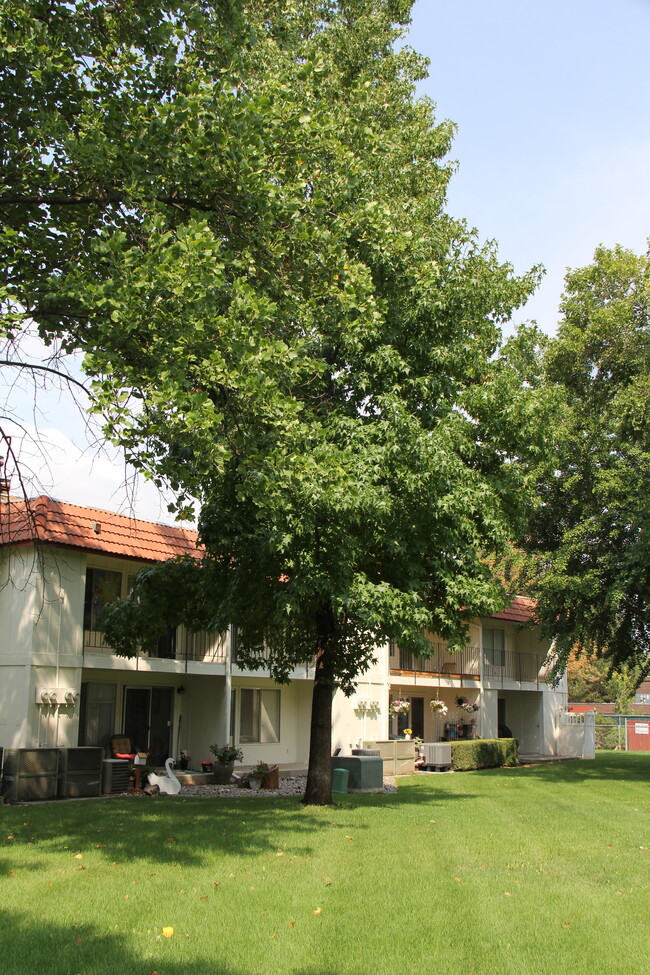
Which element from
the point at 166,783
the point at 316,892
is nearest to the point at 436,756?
the point at 166,783

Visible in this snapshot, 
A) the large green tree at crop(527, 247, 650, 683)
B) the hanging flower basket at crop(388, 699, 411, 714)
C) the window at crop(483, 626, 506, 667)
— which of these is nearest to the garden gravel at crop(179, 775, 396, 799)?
the hanging flower basket at crop(388, 699, 411, 714)

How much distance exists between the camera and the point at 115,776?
63.2ft

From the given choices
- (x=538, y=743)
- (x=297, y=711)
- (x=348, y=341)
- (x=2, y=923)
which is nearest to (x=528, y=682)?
(x=538, y=743)

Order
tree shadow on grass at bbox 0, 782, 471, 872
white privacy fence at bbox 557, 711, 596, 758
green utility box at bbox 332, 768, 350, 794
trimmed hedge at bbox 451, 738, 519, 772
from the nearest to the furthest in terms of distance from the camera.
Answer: tree shadow on grass at bbox 0, 782, 471, 872
green utility box at bbox 332, 768, 350, 794
trimmed hedge at bbox 451, 738, 519, 772
white privacy fence at bbox 557, 711, 596, 758

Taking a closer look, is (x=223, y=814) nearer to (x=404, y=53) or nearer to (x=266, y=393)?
(x=266, y=393)

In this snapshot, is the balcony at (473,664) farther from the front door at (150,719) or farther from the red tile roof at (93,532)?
the red tile roof at (93,532)

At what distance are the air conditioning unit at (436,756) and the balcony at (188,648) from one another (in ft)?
27.2

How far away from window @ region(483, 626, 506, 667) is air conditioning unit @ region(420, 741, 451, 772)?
9624 mm

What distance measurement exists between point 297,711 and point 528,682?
15.2 meters

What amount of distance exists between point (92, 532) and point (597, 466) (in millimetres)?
14064

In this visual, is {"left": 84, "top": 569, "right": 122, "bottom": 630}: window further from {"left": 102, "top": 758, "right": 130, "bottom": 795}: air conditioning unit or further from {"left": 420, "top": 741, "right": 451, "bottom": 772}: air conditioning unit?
{"left": 420, "top": 741, "right": 451, "bottom": 772}: air conditioning unit

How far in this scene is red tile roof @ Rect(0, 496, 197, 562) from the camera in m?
19.4

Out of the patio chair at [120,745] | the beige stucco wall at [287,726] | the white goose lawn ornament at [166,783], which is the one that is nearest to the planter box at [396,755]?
the beige stucco wall at [287,726]

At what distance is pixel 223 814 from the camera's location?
1454 cm
